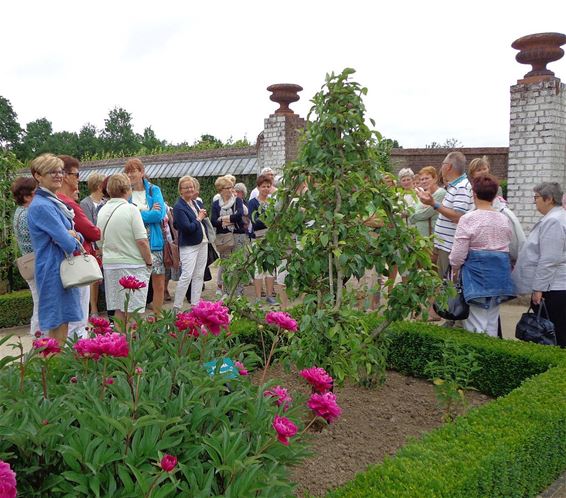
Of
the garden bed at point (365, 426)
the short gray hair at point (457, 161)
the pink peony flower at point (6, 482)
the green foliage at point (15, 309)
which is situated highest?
the short gray hair at point (457, 161)

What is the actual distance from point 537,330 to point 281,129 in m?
7.58

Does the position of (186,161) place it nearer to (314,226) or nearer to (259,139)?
(259,139)

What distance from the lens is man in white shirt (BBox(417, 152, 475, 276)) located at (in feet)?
18.7

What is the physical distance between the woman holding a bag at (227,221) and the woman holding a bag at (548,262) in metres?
4.07

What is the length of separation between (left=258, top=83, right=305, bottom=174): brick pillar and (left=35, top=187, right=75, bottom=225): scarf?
682 centimetres

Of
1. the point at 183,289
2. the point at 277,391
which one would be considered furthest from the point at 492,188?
the point at 183,289

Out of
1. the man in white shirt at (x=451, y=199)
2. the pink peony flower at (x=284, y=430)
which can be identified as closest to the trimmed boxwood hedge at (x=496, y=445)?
the pink peony flower at (x=284, y=430)

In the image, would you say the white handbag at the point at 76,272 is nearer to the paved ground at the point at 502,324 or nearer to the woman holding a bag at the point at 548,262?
the paved ground at the point at 502,324

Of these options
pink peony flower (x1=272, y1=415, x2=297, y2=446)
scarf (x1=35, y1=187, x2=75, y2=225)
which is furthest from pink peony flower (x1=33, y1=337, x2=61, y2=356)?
scarf (x1=35, y1=187, x2=75, y2=225)

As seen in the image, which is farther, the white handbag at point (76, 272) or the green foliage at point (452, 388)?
the white handbag at point (76, 272)

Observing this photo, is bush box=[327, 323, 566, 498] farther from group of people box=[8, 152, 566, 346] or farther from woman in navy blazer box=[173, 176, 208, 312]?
woman in navy blazer box=[173, 176, 208, 312]

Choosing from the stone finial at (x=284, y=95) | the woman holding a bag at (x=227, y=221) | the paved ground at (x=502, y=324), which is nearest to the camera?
the paved ground at (x=502, y=324)

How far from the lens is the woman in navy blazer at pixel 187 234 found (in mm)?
6488

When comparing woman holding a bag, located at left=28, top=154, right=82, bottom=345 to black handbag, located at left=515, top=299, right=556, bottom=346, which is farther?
black handbag, located at left=515, top=299, right=556, bottom=346
